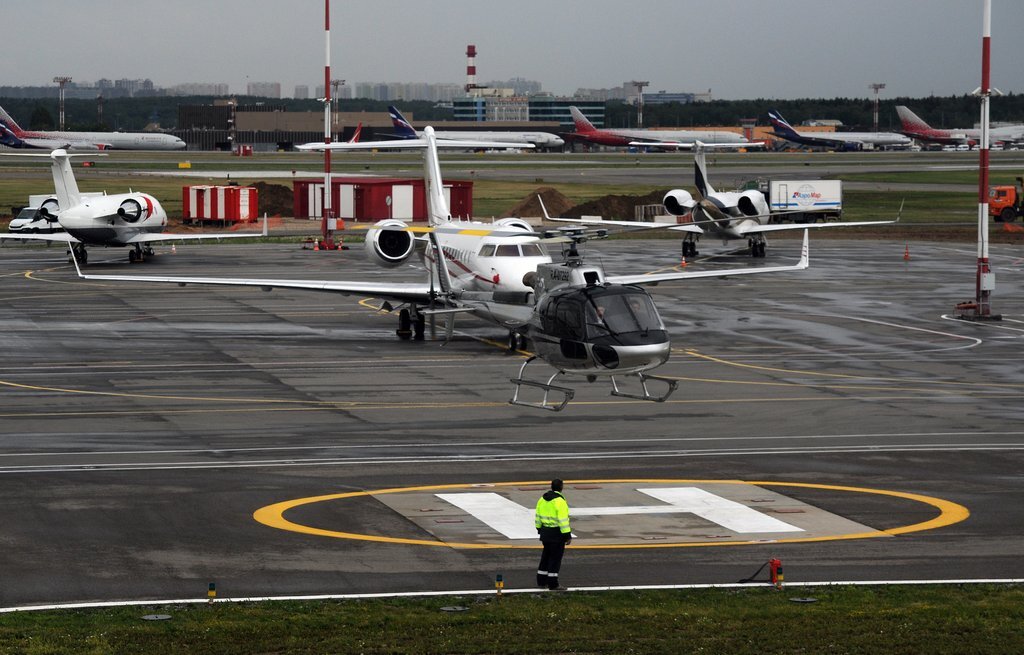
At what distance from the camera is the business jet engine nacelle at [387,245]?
4888 centimetres

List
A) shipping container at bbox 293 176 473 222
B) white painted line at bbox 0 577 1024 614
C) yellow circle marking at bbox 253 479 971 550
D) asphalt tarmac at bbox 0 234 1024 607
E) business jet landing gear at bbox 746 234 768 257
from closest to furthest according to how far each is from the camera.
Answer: white painted line at bbox 0 577 1024 614
asphalt tarmac at bbox 0 234 1024 607
yellow circle marking at bbox 253 479 971 550
business jet landing gear at bbox 746 234 768 257
shipping container at bbox 293 176 473 222

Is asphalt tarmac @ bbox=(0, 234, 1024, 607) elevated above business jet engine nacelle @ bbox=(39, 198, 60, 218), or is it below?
below

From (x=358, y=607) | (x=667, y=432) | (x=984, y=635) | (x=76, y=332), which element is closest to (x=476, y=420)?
(x=667, y=432)

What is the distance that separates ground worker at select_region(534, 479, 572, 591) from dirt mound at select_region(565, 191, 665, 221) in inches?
3317

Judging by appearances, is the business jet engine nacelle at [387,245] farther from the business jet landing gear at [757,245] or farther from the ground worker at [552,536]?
the business jet landing gear at [757,245]

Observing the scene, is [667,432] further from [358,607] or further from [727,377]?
[358,607]

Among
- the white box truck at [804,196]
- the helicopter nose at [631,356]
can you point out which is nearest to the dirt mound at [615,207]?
the white box truck at [804,196]

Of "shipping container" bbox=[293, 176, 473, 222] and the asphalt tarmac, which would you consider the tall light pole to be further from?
"shipping container" bbox=[293, 176, 473, 222]

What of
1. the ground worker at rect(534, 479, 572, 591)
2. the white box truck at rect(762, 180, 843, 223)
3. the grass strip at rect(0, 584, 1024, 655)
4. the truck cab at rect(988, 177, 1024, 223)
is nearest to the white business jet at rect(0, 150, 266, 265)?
the white box truck at rect(762, 180, 843, 223)

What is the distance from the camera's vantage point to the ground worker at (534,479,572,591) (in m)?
20.8

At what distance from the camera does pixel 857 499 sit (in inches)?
1056

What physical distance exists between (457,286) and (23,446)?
55.7ft

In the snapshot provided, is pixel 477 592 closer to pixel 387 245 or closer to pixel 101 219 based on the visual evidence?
pixel 387 245

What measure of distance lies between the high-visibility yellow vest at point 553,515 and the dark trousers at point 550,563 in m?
0.26
